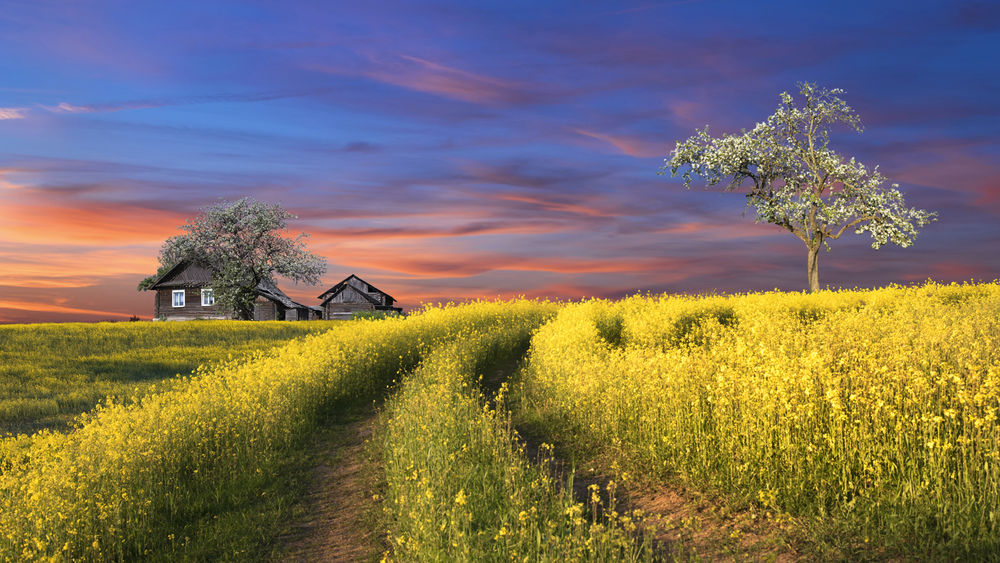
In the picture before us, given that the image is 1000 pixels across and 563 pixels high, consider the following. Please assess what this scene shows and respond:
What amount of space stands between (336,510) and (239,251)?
1929 inches

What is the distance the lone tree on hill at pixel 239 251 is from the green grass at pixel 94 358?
12.5 m

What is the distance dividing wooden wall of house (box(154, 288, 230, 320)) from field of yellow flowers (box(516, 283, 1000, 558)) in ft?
172

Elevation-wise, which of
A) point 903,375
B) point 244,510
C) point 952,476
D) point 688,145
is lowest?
point 244,510

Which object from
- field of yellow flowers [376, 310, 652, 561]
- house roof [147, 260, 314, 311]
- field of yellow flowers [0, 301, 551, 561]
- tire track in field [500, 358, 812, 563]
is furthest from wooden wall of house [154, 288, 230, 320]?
tire track in field [500, 358, 812, 563]

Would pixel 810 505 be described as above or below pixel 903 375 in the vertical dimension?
below

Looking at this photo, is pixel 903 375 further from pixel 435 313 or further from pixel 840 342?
pixel 435 313

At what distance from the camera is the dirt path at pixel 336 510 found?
685 centimetres

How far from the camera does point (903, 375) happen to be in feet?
21.7

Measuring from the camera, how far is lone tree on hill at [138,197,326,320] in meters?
51.6

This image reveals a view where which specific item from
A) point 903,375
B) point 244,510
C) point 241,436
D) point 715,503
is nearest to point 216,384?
point 241,436

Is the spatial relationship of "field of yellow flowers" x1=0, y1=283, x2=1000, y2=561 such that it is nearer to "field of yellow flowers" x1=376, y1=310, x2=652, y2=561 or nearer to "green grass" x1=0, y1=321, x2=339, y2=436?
"field of yellow flowers" x1=376, y1=310, x2=652, y2=561

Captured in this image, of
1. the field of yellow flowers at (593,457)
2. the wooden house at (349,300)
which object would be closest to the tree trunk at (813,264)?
the field of yellow flowers at (593,457)

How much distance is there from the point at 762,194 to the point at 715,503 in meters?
32.9

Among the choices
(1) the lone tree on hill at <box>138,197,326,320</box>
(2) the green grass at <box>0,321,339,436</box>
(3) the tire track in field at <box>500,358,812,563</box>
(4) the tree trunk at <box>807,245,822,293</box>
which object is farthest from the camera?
(1) the lone tree on hill at <box>138,197,326,320</box>
